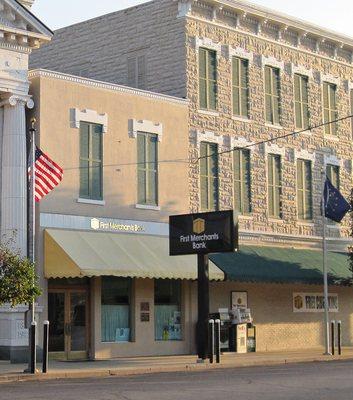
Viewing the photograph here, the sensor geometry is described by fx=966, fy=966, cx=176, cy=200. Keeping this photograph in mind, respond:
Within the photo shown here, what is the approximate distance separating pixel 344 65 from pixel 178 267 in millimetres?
14188

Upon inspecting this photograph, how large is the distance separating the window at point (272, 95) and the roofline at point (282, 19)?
1868 mm

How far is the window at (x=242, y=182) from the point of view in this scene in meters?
34.8

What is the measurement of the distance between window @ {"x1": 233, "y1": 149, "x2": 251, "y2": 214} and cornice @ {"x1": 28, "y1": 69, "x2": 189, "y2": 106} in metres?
3.23

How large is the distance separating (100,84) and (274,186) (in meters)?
8.84

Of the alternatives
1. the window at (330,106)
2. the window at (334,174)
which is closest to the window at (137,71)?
the window at (330,106)

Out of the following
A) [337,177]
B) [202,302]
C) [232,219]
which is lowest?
[202,302]

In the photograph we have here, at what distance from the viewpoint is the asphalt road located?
16.7m

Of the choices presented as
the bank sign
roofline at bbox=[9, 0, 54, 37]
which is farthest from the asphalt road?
roofline at bbox=[9, 0, 54, 37]

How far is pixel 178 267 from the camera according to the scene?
101 ft

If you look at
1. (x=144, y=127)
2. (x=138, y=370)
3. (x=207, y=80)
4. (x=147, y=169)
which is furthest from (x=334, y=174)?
(x=138, y=370)

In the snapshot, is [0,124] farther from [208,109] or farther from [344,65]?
[344,65]

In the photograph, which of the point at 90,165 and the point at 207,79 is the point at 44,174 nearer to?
the point at 90,165

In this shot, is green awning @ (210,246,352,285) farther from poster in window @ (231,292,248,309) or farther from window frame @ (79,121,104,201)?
window frame @ (79,121,104,201)

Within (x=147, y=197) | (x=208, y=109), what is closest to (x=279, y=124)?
(x=208, y=109)
